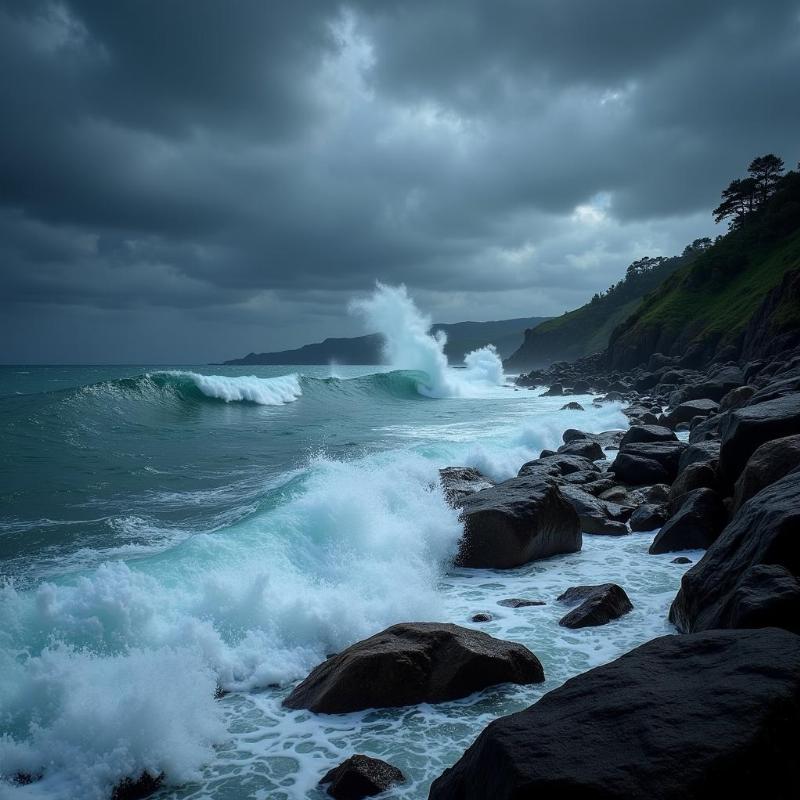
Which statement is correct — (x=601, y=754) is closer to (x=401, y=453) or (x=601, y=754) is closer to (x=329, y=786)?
(x=329, y=786)

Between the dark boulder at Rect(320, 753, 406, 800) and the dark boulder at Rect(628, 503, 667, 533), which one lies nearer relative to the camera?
the dark boulder at Rect(320, 753, 406, 800)

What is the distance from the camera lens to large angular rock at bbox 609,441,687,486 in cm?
1247

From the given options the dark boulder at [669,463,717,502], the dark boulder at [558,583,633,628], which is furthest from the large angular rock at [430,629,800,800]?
the dark boulder at [669,463,717,502]

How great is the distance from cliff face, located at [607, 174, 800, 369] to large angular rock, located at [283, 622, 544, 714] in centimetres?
3712

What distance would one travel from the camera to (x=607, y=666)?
322 cm

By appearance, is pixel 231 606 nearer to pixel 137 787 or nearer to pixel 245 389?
pixel 137 787

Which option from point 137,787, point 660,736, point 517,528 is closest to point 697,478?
point 517,528

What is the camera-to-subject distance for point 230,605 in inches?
255

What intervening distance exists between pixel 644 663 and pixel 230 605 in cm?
470

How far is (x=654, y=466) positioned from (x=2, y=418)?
63.5 ft

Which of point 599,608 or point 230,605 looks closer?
point 599,608

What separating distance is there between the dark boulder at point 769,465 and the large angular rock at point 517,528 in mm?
2590

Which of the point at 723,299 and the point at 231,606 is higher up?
the point at 723,299

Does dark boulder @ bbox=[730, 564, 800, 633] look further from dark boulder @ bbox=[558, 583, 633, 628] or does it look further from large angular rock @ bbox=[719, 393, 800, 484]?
large angular rock @ bbox=[719, 393, 800, 484]
